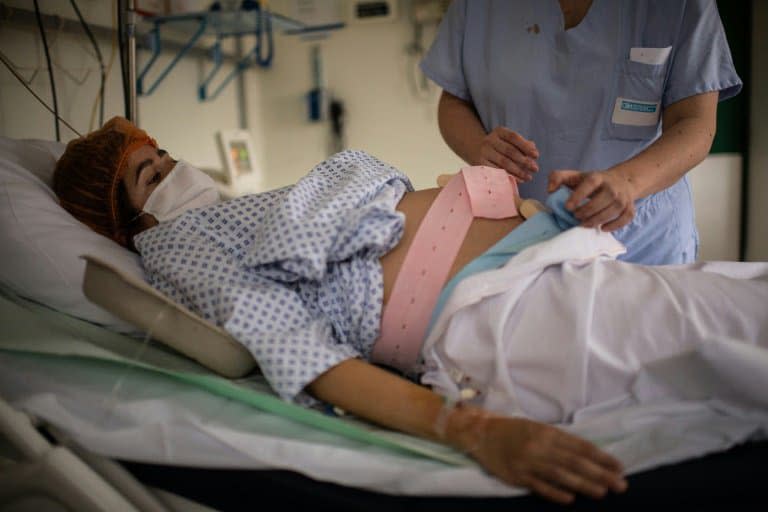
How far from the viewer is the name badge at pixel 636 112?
130 centimetres

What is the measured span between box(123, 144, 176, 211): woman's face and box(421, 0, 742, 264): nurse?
2.34 feet

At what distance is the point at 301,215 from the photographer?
3.36 ft

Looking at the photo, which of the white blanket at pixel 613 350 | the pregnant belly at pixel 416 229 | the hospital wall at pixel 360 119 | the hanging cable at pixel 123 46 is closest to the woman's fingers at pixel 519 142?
the pregnant belly at pixel 416 229

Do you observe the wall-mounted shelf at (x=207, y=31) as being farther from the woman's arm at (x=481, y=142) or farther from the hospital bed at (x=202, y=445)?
the hospital bed at (x=202, y=445)

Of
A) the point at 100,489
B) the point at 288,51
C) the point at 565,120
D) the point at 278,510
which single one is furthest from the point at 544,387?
the point at 288,51

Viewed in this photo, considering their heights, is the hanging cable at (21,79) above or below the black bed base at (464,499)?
above

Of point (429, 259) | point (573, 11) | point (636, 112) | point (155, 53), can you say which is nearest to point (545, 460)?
point (429, 259)

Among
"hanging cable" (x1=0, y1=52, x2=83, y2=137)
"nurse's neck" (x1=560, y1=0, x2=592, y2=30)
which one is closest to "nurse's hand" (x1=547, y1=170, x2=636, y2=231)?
"nurse's neck" (x1=560, y1=0, x2=592, y2=30)

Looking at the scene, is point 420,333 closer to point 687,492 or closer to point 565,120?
point 687,492

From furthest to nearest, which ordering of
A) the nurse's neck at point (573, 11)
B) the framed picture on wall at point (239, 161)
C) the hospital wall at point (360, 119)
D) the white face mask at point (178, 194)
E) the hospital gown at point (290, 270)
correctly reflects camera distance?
the framed picture on wall at point (239, 161) → the hospital wall at point (360, 119) → the nurse's neck at point (573, 11) → the white face mask at point (178, 194) → the hospital gown at point (290, 270)

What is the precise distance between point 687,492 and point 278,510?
49 cm

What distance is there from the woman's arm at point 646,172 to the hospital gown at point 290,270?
12.4 inches

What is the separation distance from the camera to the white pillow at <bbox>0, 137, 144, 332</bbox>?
1.07 meters

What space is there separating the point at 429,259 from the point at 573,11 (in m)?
0.80
